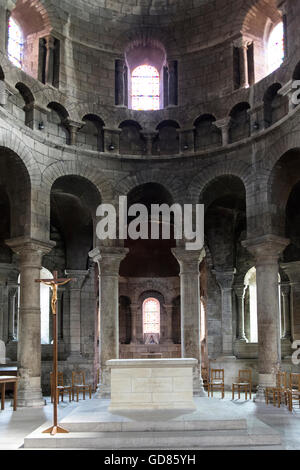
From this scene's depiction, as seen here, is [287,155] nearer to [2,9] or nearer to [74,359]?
[2,9]

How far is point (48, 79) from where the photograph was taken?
17.8 meters

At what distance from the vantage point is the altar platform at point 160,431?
392 inches

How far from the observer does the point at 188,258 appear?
59.1 ft

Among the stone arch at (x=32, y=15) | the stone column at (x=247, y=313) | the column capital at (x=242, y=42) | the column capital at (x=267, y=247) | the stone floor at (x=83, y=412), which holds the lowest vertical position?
the stone floor at (x=83, y=412)

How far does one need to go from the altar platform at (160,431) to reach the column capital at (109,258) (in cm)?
615

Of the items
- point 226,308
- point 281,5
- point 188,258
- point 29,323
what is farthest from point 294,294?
point 281,5

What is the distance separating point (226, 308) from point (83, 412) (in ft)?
35.6

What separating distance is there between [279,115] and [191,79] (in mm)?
3939

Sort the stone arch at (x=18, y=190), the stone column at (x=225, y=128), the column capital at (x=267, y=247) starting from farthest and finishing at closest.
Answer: the stone column at (x=225, y=128) < the column capital at (x=267, y=247) < the stone arch at (x=18, y=190)

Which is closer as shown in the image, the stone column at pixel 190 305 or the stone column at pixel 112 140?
the stone column at pixel 190 305

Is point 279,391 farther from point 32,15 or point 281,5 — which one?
point 32,15

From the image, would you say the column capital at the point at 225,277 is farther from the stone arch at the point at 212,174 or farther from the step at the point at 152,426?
the step at the point at 152,426

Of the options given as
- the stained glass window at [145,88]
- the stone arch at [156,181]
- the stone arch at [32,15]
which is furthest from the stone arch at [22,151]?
the stained glass window at [145,88]

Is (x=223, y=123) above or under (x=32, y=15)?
under
